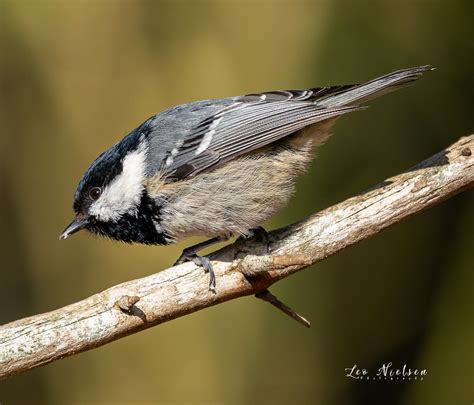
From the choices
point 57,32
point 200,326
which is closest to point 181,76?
point 57,32

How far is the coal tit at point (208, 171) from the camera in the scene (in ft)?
10.9

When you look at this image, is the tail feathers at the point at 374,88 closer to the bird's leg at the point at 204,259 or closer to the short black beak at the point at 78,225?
the bird's leg at the point at 204,259

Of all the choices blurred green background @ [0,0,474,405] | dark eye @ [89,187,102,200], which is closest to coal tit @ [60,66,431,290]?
dark eye @ [89,187,102,200]

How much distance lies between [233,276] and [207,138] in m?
0.82

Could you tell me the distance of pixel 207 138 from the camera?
349 centimetres

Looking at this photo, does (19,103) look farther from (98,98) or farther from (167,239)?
(167,239)

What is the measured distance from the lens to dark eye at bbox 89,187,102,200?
3402 mm

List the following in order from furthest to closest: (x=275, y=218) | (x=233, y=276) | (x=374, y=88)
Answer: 1. (x=275, y=218)
2. (x=374, y=88)
3. (x=233, y=276)

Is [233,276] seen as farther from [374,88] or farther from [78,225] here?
[374,88]

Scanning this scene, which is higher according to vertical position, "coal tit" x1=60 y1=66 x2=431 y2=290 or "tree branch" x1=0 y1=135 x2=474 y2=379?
"coal tit" x1=60 y1=66 x2=431 y2=290

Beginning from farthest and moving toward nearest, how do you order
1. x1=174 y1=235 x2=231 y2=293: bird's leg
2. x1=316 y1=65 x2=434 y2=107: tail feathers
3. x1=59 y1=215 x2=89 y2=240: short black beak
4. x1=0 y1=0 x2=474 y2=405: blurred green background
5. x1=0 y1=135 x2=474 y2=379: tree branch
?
1. x1=0 y1=0 x2=474 y2=405: blurred green background
2. x1=59 y1=215 x2=89 y2=240: short black beak
3. x1=316 y1=65 x2=434 y2=107: tail feathers
4. x1=174 y1=235 x2=231 y2=293: bird's leg
5. x1=0 y1=135 x2=474 y2=379: tree branch

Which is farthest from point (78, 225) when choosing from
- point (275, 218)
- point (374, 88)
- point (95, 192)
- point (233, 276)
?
point (275, 218)

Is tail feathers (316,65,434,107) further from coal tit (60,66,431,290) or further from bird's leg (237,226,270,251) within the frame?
bird's leg (237,226,270,251)

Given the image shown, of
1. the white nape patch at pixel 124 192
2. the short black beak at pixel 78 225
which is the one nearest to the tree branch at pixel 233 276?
the white nape patch at pixel 124 192
